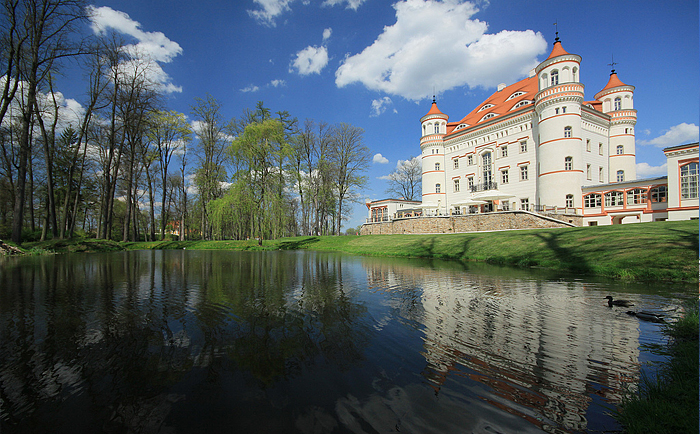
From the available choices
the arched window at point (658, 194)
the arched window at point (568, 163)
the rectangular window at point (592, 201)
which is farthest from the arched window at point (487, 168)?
the arched window at point (658, 194)

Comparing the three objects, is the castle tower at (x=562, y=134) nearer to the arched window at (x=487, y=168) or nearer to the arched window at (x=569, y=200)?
the arched window at (x=569, y=200)

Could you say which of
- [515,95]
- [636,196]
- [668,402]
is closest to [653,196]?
[636,196]

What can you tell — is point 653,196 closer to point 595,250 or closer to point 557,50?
point 557,50

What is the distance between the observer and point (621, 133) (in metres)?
32.2

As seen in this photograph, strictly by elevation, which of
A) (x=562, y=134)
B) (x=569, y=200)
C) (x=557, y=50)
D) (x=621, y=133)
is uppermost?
(x=557, y=50)

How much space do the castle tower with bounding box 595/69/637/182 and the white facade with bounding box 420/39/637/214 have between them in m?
0.08

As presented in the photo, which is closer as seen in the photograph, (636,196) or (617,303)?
(617,303)

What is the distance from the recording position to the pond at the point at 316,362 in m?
2.43

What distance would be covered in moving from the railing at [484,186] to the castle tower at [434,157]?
166 inches

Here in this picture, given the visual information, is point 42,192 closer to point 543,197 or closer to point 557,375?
point 557,375

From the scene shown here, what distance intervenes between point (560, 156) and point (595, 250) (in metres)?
21.5

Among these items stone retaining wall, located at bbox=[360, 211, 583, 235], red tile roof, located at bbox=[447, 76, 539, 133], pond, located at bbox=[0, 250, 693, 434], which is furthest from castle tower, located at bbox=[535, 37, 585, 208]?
pond, located at bbox=[0, 250, 693, 434]

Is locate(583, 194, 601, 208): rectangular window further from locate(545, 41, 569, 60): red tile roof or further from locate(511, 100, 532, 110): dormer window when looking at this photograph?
locate(545, 41, 569, 60): red tile roof

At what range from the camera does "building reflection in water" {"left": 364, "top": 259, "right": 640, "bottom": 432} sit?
2756mm
